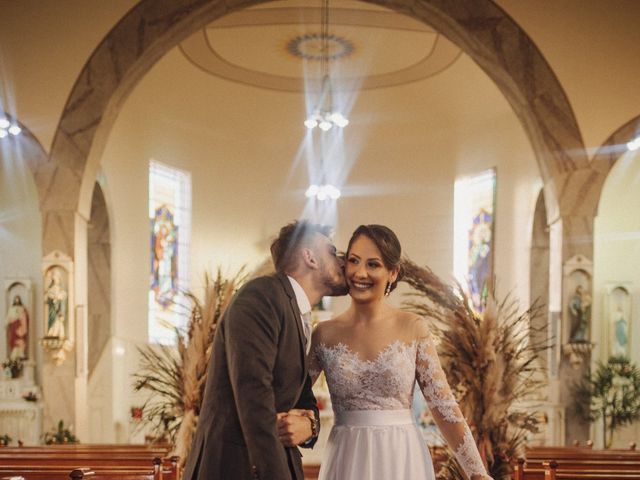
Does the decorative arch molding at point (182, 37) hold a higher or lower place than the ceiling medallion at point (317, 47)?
lower

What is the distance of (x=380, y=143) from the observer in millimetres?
16766

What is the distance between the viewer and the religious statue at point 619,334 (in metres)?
11.2

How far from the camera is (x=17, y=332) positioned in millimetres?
10922

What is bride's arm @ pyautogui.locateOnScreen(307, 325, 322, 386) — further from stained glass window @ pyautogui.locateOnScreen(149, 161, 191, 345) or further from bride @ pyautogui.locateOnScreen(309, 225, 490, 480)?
stained glass window @ pyautogui.locateOnScreen(149, 161, 191, 345)

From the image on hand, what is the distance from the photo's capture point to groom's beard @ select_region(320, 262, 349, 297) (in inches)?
110

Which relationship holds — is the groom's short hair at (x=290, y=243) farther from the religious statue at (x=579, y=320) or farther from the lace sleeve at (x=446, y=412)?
the religious statue at (x=579, y=320)

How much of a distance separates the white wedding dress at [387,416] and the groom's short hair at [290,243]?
479 mm

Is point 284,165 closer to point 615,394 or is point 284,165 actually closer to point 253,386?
point 615,394

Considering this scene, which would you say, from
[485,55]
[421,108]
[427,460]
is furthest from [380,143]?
[427,460]

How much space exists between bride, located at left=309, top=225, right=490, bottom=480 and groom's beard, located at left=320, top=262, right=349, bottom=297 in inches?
2.3

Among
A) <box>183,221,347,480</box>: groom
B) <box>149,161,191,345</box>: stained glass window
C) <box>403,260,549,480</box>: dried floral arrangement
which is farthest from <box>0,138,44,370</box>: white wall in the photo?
<box>183,221,347,480</box>: groom

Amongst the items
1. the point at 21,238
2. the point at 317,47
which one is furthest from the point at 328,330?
the point at 317,47

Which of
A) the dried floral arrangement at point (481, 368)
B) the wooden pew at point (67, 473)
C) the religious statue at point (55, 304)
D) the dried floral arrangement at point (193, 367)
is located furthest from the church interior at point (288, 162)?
the dried floral arrangement at point (481, 368)

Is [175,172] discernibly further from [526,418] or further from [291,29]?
[526,418]
